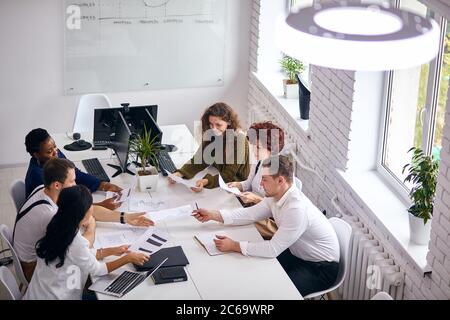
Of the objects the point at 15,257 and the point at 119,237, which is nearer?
the point at 15,257

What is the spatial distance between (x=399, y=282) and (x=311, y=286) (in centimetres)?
53

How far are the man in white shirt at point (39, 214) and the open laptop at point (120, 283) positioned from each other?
400 millimetres

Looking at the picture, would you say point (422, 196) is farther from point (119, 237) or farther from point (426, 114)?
point (119, 237)

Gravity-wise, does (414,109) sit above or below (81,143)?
above

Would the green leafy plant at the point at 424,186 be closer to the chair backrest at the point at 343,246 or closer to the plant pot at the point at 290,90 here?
the chair backrest at the point at 343,246

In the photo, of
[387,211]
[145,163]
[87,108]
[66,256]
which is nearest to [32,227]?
[66,256]

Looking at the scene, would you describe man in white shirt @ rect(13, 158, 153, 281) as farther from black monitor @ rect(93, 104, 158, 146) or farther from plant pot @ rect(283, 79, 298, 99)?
plant pot @ rect(283, 79, 298, 99)

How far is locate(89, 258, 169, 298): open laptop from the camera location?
13.1 feet

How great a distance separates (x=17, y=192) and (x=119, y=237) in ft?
3.24

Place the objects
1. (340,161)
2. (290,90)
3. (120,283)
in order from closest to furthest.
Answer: (120,283), (340,161), (290,90)

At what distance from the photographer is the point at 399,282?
451cm

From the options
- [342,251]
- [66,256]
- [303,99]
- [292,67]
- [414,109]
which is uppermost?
[414,109]

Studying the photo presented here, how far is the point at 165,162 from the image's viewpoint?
5785 mm

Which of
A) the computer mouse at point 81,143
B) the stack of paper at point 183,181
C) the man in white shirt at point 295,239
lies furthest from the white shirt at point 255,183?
the computer mouse at point 81,143
